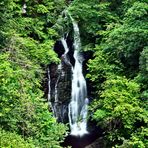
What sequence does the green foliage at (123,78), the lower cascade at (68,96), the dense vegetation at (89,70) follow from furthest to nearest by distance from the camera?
the lower cascade at (68,96)
the green foliage at (123,78)
the dense vegetation at (89,70)

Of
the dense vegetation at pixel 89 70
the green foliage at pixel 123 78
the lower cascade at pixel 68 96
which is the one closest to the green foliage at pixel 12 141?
the dense vegetation at pixel 89 70

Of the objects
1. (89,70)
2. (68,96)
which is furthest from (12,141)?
(89,70)

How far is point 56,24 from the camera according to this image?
16.2m

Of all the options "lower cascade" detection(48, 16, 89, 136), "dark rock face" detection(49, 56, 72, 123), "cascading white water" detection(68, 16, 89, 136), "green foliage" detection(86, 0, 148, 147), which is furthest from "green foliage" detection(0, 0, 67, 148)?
"green foliage" detection(86, 0, 148, 147)

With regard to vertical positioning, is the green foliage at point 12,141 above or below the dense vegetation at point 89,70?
below

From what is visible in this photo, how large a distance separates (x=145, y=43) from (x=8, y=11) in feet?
17.6

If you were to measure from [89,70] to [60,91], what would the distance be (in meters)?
1.59

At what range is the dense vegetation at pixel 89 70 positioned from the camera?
390 inches

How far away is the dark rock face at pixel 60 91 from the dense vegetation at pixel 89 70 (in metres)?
0.69

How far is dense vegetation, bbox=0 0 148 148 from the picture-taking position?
990cm

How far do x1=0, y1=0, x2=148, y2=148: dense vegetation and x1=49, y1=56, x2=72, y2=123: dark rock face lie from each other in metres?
0.69

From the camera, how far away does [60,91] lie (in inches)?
579

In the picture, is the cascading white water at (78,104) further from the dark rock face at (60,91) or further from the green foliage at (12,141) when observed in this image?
the green foliage at (12,141)

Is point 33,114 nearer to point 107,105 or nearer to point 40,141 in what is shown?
point 40,141
